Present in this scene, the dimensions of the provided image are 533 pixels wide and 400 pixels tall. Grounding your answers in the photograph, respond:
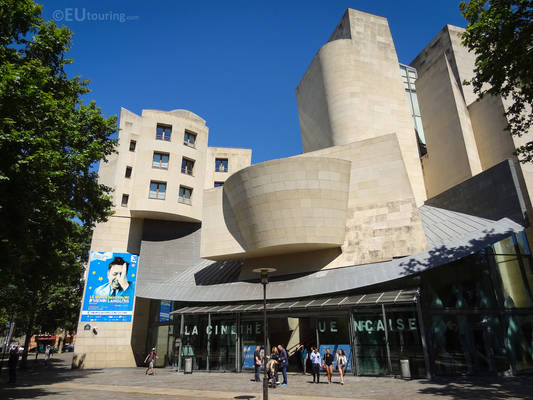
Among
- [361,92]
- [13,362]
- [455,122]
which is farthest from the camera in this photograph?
[361,92]

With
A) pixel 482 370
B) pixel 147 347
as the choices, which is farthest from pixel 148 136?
pixel 482 370

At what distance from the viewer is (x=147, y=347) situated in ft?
114

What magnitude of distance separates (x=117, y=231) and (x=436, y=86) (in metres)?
35.2

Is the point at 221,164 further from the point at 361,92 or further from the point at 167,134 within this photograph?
the point at 361,92

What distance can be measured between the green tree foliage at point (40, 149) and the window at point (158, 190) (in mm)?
14007

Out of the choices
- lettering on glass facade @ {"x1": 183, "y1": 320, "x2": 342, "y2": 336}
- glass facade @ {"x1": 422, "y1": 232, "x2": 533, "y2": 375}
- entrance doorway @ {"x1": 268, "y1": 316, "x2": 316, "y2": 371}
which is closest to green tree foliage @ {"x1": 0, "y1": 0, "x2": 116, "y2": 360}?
lettering on glass facade @ {"x1": 183, "y1": 320, "x2": 342, "y2": 336}

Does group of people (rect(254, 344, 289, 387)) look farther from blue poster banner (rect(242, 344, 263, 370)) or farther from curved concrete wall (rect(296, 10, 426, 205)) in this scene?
curved concrete wall (rect(296, 10, 426, 205))

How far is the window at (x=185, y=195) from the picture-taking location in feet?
120

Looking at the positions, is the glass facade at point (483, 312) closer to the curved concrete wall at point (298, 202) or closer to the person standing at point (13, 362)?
the curved concrete wall at point (298, 202)

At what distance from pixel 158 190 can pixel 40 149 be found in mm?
22699

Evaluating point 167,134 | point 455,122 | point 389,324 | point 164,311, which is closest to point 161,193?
point 167,134

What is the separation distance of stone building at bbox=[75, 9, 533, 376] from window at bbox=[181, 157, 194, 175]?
149 mm

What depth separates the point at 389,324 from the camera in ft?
64.2

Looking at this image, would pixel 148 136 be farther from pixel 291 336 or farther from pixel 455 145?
pixel 455 145
